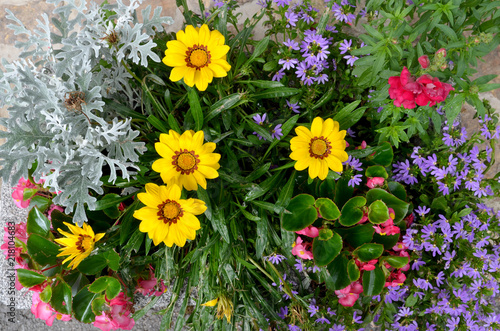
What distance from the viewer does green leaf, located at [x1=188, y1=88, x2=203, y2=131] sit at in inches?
50.0

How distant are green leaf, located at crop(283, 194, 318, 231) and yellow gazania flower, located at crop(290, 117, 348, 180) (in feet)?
0.54

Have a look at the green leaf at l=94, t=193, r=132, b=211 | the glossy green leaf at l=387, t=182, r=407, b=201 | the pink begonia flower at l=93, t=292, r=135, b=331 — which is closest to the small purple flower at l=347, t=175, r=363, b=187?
the glossy green leaf at l=387, t=182, r=407, b=201

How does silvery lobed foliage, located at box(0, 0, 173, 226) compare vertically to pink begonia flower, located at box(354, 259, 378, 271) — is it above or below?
above

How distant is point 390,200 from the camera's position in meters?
1.35

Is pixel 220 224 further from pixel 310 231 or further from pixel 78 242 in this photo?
pixel 78 242

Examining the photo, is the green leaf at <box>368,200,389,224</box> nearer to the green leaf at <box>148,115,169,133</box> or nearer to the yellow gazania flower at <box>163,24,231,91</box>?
the yellow gazania flower at <box>163,24,231,91</box>

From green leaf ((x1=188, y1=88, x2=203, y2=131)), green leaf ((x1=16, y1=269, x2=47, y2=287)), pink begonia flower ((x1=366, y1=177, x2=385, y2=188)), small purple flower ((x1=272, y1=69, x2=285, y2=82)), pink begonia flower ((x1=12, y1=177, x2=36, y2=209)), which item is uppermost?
small purple flower ((x1=272, y1=69, x2=285, y2=82))

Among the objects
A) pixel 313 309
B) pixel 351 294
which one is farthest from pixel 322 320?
pixel 351 294

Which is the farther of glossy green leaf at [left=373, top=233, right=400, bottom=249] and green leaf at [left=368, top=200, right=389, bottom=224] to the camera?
glossy green leaf at [left=373, top=233, right=400, bottom=249]

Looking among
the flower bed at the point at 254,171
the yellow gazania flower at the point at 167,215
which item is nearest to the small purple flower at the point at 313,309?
the flower bed at the point at 254,171

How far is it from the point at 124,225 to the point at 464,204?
1278 mm

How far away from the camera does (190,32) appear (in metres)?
1.20

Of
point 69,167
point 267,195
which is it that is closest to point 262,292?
point 267,195

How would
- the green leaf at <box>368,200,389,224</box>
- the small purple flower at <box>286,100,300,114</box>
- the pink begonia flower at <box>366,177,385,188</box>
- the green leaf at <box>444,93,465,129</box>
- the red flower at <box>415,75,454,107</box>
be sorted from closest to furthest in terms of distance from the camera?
the red flower at <box>415,75,454,107</box>
the green leaf at <box>444,93,465,129</box>
the green leaf at <box>368,200,389,224</box>
the pink begonia flower at <box>366,177,385,188</box>
the small purple flower at <box>286,100,300,114</box>
